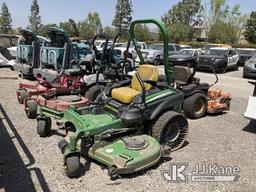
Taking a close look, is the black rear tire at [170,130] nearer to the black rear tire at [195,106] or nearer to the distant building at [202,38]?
the black rear tire at [195,106]

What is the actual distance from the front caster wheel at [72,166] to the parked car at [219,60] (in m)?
14.5

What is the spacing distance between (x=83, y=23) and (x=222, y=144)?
54.8 meters

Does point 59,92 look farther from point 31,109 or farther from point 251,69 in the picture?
point 251,69

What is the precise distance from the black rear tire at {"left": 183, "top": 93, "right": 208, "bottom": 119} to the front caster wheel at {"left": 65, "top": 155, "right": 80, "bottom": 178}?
3.57 m

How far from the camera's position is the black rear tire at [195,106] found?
22.5ft

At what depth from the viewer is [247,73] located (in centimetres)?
1574

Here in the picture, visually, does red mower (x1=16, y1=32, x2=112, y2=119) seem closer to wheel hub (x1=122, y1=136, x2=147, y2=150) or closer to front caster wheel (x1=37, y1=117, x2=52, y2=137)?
front caster wheel (x1=37, y1=117, x2=52, y2=137)

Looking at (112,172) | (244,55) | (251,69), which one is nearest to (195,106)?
(112,172)

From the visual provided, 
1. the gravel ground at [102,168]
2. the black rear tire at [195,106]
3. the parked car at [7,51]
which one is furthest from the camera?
the parked car at [7,51]

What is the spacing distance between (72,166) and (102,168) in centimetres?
53

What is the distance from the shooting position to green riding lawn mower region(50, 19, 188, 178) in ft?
13.4

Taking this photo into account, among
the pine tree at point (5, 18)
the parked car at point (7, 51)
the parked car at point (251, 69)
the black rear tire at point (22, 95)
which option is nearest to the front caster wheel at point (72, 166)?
the black rear tire at point (22, 95)

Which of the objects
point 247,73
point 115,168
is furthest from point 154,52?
point 115,168

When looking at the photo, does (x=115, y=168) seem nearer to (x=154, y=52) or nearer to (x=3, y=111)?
(x=3, y=111)
